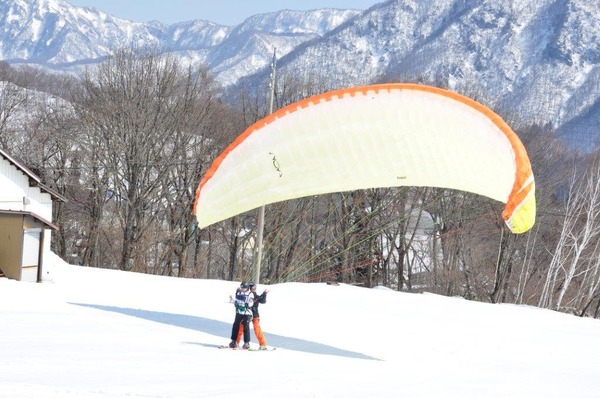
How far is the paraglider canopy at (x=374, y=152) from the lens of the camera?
1404 centimetres

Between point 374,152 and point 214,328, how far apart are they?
557cm

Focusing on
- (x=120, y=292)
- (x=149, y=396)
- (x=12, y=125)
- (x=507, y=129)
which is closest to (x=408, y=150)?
(x=507, y=129)

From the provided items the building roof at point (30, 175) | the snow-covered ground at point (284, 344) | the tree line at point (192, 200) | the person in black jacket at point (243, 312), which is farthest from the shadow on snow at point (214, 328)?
the tree line at point (192, 200)

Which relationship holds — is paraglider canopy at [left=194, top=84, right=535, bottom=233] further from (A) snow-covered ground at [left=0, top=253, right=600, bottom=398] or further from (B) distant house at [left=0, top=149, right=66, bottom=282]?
(B) distant house at [left=0, top=149, right=66, bottom=282]

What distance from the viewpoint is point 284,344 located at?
16594 millimetres

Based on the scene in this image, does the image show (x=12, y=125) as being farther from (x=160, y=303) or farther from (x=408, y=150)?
(x=408, y=150)

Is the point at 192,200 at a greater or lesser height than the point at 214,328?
greater

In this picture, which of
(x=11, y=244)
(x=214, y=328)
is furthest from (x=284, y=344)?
(x=11, y=244)

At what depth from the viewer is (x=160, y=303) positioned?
22141mm

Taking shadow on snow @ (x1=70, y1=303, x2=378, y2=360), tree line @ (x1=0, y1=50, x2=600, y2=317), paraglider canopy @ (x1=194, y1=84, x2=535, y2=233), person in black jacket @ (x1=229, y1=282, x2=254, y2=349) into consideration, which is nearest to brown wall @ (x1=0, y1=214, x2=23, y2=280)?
shadow on snow @ (x1=70, y1=303, x2=378, y2=360)

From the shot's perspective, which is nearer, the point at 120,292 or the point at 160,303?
the point at 160,303

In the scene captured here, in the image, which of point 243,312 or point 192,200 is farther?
point 192,200

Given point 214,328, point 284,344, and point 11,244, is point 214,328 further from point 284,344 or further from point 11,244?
point 11,244

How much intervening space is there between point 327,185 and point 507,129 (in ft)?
11.8
